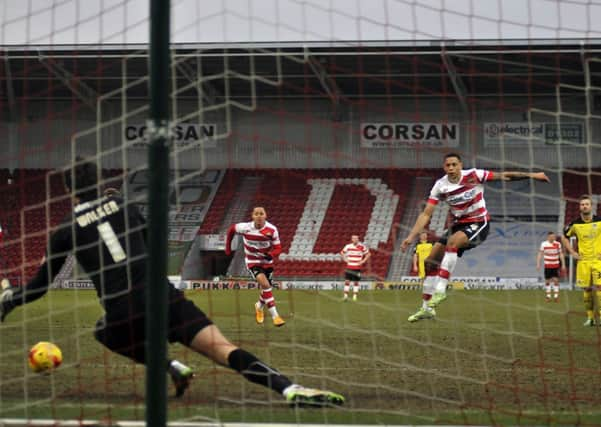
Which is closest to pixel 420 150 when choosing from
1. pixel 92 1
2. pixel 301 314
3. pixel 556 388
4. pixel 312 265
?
pixel 312 265

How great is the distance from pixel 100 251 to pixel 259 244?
28.7 ft

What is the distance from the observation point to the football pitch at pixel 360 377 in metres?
6.41

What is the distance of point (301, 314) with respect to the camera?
17125mm

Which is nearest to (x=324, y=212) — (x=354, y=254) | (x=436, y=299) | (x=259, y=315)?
(x=354, y=254)

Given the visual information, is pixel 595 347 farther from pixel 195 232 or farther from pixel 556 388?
pixel 195 232

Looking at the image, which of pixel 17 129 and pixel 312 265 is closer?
pixel 17 129

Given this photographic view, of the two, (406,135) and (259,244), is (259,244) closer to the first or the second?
(259,244)

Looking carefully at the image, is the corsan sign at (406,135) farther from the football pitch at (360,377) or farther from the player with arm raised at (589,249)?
the football pitch at (360,377)

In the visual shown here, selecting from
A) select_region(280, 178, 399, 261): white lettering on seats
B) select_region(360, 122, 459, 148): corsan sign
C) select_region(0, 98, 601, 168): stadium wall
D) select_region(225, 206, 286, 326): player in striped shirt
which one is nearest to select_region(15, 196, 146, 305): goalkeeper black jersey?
select_region(225, 206, 286, 326): player in striped shirt

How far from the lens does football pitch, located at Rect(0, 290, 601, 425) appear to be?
21.0ft

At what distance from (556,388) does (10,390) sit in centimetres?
430

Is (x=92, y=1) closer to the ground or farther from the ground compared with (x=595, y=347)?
farther from the ground

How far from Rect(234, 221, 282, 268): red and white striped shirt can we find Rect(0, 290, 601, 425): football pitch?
45.9 inches

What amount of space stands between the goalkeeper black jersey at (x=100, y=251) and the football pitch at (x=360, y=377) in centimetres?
85
